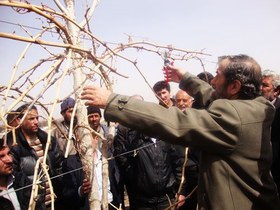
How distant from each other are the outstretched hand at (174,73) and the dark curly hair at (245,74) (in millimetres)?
773

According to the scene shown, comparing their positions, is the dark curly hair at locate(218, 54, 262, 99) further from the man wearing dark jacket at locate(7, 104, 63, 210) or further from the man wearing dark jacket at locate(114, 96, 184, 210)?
the man wearing dark jacket at locate(7, 104, 63, 210)

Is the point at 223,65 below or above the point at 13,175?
above

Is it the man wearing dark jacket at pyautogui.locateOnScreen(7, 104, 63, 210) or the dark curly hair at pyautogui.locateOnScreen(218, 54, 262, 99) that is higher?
the dark curly hair at pyautogui.locateOnScreen(218, 54, 262, 99)

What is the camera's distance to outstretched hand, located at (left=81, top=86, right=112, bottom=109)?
4.31ft

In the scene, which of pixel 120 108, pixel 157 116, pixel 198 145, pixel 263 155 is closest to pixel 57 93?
pixel 120 108

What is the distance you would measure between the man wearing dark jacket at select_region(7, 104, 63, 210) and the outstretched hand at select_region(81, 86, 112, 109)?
5.40 feet

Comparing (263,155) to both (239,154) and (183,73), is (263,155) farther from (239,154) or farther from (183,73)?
(183,73)

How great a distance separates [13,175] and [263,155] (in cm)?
224

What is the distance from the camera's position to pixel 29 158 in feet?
9.96

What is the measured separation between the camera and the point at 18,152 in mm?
3016

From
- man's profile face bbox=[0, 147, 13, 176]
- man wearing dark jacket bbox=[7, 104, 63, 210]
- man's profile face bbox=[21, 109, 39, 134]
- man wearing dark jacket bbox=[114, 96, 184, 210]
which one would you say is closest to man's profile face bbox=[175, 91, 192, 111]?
man wearing dark jacket bbox=[114, 96, 184, 210]

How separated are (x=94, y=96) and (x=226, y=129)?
65cm

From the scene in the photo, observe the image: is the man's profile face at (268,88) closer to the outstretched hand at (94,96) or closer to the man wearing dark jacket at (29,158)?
the man wearing dark jacket at (29,158)

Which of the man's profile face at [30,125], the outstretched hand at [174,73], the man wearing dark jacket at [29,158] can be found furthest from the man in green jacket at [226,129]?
the man's profile face at [30,125]
